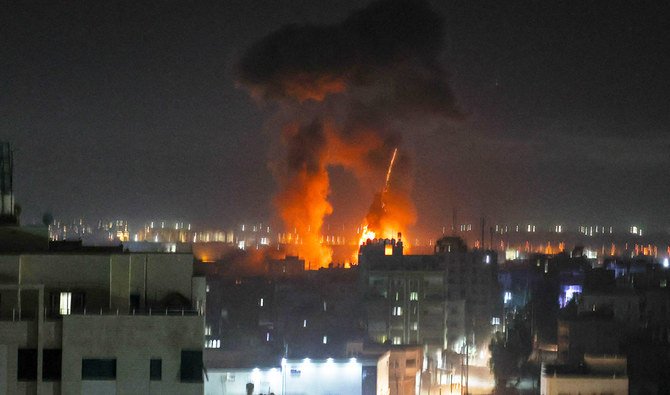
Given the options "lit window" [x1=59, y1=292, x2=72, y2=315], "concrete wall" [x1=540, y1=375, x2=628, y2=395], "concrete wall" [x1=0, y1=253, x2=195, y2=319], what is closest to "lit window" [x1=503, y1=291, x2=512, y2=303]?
"concrete wall" [x1=540, y1=375, x2=628, y2=395]

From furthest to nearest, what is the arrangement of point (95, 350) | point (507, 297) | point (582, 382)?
point (507, 297) < point (582, 382) < point (95, 350)

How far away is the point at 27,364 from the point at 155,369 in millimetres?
658

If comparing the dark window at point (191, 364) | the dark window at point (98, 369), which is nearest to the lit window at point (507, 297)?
the dark window at point (191, 364)

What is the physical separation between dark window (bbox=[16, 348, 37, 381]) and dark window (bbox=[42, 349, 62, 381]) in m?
0.05

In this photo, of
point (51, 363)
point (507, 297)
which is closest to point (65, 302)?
point (51, 363)

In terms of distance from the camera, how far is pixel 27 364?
19.3 feet

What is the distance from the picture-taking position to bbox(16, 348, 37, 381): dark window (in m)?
5.88

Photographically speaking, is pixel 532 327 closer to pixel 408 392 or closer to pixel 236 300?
pixel 408 392

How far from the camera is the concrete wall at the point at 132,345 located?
19.2ft

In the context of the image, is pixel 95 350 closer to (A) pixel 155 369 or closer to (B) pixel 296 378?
(A) pixel 155 369

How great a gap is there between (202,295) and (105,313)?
138cm

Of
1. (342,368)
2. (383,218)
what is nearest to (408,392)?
(342,368)

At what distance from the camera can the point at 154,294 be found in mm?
6539

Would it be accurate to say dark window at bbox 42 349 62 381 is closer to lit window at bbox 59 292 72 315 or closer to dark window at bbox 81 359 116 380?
dark window at bbox 81 359 116 380
